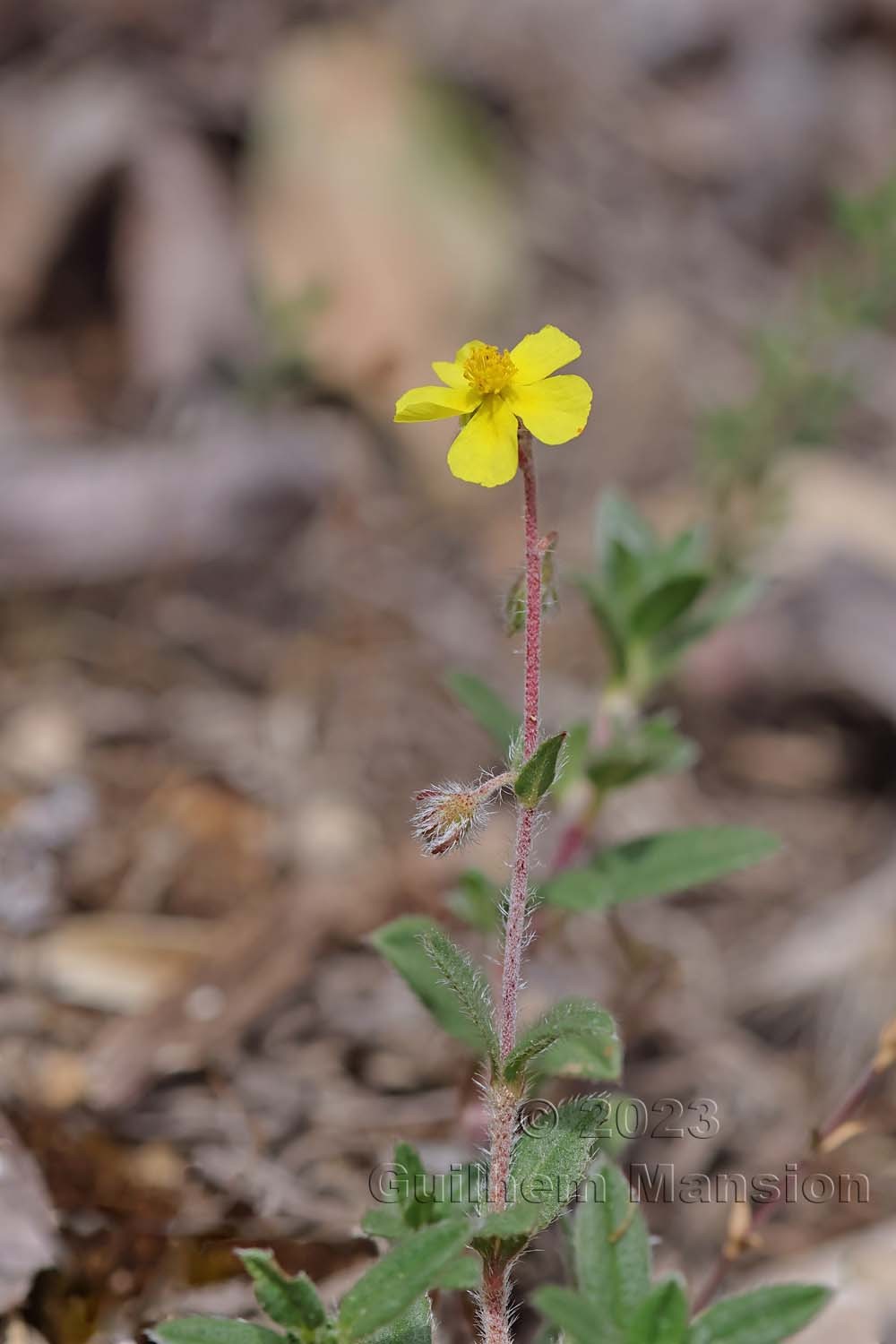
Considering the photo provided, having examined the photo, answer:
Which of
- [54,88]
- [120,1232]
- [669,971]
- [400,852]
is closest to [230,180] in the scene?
[54,88]

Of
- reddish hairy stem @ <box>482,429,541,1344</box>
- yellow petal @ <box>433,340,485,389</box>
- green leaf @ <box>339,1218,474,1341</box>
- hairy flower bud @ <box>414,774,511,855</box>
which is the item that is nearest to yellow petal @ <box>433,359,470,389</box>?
yellow petal @ <box>433,340,485,389</box>

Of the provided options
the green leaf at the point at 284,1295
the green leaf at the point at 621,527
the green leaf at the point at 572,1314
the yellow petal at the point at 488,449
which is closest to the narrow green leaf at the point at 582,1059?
the green leaf at the point at 572,1314

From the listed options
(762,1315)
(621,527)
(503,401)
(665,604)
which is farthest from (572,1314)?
(621,527)

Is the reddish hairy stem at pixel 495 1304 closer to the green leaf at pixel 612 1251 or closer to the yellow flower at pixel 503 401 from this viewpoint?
the green leaf at pixel 612 1251

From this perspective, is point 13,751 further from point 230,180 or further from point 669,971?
point 230,180

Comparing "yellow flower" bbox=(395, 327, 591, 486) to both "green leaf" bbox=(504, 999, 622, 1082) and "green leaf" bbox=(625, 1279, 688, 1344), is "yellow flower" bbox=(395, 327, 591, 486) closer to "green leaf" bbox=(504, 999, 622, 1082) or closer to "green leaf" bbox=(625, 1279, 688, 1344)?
"green leaf" bbox=(504, 999, 622, 1082)
